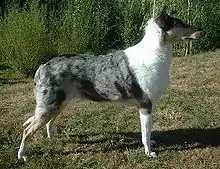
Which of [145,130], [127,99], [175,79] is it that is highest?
[127,99]

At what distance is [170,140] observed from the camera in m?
6.52

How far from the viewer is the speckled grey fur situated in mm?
5812

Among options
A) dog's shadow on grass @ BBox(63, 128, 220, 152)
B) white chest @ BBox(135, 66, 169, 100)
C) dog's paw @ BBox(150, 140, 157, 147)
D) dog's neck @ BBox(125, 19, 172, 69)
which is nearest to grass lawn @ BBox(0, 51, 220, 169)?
dog's shadow on grass @ BBox(63, 128, 220, 152)

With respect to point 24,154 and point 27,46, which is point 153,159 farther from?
point 27,46

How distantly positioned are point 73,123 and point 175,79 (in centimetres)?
290

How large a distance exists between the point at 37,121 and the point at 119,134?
133 cm

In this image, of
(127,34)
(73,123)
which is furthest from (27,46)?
(73,123)

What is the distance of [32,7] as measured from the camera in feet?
35.8

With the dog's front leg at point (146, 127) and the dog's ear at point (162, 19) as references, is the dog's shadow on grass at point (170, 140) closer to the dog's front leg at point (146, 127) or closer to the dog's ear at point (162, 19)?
the dog's front leg at point (146, 127)

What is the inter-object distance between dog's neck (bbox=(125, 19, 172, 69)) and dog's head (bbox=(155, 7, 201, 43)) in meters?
0.07

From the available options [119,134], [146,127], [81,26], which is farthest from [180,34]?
[81,26]

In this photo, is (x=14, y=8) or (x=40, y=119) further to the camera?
(x=14, y=8)

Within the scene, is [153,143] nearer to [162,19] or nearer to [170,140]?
[170,140]

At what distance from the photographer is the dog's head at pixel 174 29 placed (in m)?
5.65
